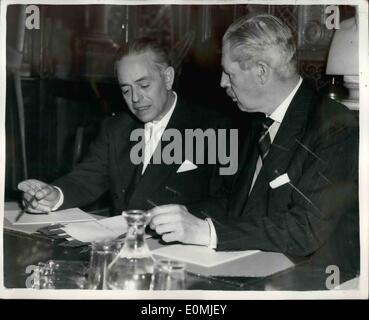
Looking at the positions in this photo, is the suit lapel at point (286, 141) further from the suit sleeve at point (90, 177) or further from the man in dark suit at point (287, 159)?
the suit sleeve at point (90, 177)

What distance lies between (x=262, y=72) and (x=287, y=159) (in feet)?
0.94

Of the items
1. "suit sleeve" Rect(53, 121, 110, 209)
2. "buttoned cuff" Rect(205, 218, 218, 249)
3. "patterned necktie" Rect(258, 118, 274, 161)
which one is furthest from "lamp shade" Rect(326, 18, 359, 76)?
"suit sleeve" Rect(53, 121, 110, 209)

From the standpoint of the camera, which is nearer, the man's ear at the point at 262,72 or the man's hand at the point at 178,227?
the man's hand at the point at 178,227

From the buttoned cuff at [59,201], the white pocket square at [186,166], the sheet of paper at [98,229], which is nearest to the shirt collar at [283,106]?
the white pocket square at [186,166]

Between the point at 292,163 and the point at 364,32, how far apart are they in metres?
0.49

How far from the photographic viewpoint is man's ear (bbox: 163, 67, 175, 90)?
172 cm

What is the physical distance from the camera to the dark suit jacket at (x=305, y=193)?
144cm

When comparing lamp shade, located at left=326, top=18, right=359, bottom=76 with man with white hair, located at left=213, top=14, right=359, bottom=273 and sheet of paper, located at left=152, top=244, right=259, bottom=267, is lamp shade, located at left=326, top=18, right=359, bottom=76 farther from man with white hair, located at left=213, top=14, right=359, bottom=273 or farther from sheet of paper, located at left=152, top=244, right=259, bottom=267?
sheet of paper, located at left=152, top=244, right=259, bottom=267

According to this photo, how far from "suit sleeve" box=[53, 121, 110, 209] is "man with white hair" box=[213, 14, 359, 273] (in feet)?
1.53

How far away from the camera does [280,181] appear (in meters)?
1.52

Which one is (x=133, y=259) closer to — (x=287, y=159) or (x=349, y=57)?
(x=287, y=159)

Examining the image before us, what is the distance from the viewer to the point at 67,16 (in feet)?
5.71

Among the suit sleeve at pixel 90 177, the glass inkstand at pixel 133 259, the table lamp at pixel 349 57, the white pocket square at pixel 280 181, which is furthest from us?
the suit sleeve at pixel 90 177
